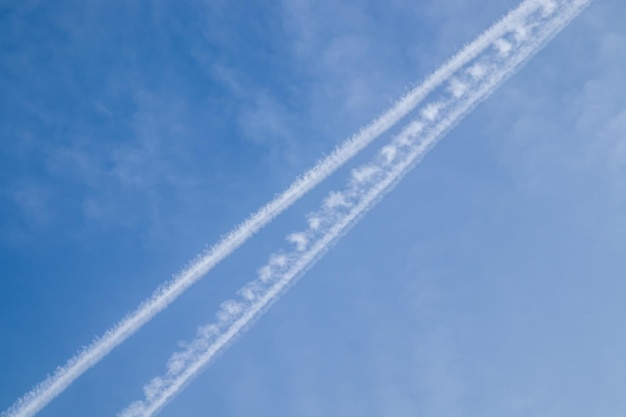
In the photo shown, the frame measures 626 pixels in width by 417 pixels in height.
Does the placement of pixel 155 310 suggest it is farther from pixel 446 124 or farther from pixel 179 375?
pixel 446 124

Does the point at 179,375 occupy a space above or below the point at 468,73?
below

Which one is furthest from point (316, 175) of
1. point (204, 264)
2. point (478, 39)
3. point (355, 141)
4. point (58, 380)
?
point (58, 380)

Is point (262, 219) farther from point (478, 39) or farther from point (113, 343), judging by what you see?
point (478, 39)

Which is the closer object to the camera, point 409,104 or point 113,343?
point 409,104

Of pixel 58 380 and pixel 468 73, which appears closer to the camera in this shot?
pixel 468 73

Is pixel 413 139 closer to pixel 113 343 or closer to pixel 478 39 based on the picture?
pixel 478 39

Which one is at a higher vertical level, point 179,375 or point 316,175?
point 316,175

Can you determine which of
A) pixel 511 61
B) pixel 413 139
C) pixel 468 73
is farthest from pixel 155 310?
pixel 511 61

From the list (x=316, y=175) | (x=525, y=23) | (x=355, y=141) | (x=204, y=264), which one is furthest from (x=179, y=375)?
(x=525, y=23)
